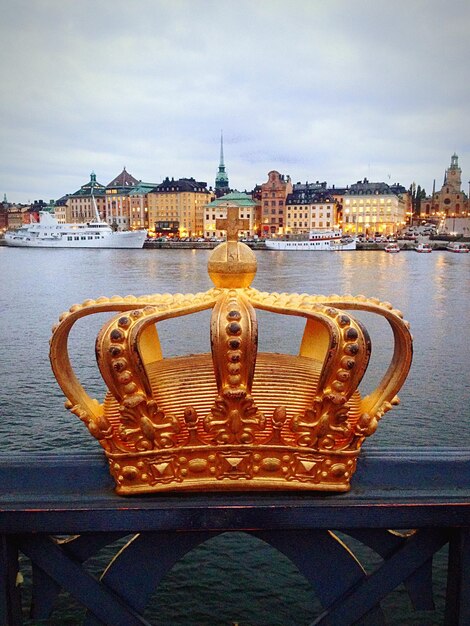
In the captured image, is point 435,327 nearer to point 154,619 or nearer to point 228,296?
point 154,619

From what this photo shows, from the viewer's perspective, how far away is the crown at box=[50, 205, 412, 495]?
1.58m

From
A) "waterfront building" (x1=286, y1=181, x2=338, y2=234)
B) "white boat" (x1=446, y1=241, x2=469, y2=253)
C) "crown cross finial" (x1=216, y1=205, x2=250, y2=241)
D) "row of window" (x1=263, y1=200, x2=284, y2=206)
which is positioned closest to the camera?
"crown cross finial" (x1=216, y1=205, x2=250, y2=241)

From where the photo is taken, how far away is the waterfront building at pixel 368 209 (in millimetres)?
84125

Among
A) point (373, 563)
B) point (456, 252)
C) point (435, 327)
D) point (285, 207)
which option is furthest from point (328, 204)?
A: point (373, 563)

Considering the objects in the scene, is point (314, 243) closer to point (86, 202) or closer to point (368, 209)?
point (368, 209)

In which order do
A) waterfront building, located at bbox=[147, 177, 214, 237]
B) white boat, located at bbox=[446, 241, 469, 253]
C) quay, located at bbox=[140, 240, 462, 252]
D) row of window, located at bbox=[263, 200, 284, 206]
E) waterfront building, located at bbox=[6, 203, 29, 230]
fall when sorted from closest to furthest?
white boat, located at bbox=[446, 241, 469, 253], quay, located at bbox=[140, 240, 462, 252], row of window, located at bbox=[263, 200, 284, 206], waterfront building, located at bbox=[147, 177, 214, 237], waterfront building, located at bbox=[6, 203, 29, 230]

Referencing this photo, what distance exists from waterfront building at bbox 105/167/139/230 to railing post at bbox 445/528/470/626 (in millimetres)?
94904

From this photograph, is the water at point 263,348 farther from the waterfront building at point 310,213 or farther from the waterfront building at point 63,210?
the waterfront building at point 63,210

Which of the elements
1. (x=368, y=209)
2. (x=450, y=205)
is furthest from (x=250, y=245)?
(x=450, y=205)

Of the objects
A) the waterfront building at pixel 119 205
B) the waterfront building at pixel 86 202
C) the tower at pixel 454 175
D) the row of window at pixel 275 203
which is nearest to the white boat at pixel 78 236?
the row of window at pixel 275 203

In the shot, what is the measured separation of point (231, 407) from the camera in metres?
1.61

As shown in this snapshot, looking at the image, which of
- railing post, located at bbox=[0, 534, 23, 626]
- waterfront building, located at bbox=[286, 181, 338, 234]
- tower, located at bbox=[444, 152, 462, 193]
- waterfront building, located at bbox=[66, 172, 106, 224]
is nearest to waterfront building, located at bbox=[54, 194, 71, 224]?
waterfront building, located at bbox=[66, 172, 106, 224]

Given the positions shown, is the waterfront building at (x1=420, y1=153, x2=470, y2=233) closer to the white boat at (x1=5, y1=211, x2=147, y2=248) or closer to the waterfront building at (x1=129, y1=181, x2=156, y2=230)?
the waterfront building at (x1=129, y1=181, x2=156, y2=230)

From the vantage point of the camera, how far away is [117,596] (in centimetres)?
148
